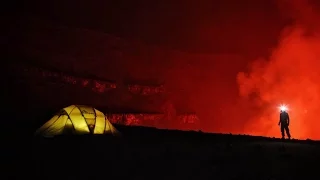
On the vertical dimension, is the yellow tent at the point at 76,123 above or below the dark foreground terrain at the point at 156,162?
above

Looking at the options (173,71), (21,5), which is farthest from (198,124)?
(21,5)

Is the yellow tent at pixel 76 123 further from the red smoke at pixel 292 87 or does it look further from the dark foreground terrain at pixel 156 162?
the red smoke at pixel 292 87

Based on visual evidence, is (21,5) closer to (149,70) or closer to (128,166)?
(149,70)

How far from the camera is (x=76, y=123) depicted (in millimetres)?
19766

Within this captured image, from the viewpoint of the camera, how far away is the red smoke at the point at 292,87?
61906mm

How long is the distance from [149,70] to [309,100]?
93.1ft

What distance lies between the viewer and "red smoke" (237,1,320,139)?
61906mm

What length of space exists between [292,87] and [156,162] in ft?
183

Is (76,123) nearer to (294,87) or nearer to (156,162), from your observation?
(156,162)

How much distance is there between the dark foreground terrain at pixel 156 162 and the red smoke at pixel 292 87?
155 ft

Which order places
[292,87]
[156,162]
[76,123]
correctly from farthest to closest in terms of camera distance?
1. [292,87]
2. [76,123]
3. [156,162]

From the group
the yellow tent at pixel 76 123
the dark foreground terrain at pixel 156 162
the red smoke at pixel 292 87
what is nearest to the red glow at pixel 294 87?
the red smoke at pixel 292 87

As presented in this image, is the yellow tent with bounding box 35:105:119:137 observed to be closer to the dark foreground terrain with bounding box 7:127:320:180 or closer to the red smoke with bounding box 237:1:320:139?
the dark foreground terrain with bounding box 7:127:320:180

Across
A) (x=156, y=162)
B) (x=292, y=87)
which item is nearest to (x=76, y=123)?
(x=156, y=162)
